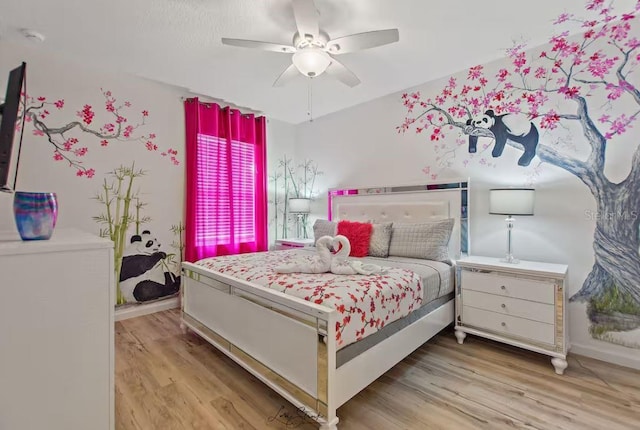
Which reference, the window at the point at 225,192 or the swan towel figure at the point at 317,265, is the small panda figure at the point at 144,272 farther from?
the swan towel figure at the point at 317,265

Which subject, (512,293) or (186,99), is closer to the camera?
Result: (512,293)

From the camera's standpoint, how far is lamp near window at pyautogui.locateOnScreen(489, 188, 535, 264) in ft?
7.84

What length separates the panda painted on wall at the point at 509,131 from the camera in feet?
8.50

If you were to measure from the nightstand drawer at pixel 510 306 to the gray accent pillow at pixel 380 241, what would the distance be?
79cm

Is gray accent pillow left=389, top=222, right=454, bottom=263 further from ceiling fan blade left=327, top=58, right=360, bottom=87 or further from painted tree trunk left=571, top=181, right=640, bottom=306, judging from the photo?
ceiling fan blade left=327, top=58, right=360, bottom=87

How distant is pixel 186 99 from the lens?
11.5 feet

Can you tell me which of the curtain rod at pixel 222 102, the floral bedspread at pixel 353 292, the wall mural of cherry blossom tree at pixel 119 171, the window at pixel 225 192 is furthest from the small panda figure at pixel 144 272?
the curtain rod at pixel 222 102

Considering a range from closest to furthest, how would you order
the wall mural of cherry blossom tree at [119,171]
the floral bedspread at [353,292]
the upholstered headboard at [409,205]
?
1. the floral bedspread at [353,292]
2. the wall mural of cherry blossom tree at [119,171]
3. the upholstered headboard at [409,205]

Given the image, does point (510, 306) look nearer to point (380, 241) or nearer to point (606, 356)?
point (606, 356)

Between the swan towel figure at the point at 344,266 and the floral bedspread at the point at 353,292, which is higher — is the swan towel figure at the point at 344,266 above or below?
above

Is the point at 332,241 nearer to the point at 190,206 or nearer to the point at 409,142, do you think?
the point at 409,142

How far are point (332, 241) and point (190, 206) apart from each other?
81.2 inches

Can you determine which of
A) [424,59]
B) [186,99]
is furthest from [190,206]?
[424,59]

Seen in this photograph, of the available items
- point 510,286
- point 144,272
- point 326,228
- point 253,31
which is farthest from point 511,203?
point 144,272
